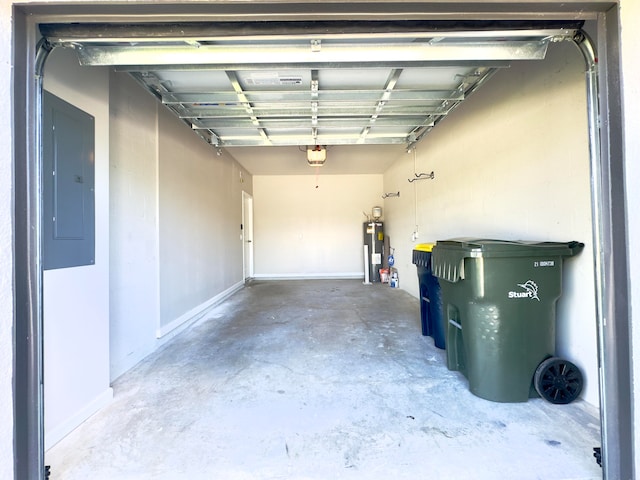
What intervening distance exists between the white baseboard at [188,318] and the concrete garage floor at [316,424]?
0.22m

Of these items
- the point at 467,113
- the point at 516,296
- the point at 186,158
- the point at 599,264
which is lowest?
the point at 516,296

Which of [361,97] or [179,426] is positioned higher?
[361,97]

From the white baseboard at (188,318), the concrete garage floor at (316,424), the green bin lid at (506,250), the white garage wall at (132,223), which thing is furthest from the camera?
the white baseboard at (188,318)

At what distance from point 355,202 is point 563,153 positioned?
216 inches

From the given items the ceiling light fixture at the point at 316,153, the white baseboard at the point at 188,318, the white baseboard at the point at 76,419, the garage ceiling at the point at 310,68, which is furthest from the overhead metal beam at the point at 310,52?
the ceiling light fixture at the point at 316,153

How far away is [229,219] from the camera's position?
527 centimetres

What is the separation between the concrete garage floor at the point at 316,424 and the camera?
1295mm

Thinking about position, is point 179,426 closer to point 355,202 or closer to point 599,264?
point 599,264

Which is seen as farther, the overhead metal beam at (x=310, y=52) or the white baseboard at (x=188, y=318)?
the white baseboard at (x=188, y=318)

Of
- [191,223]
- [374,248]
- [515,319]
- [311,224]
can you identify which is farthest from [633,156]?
[311,224]

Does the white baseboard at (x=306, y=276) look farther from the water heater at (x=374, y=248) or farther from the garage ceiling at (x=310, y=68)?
the garage ceiling at (x=310, y=68)

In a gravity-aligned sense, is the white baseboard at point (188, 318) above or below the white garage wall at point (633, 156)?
below

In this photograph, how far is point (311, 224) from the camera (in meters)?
7.35

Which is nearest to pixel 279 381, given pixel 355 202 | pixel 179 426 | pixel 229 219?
pixel 179 426
